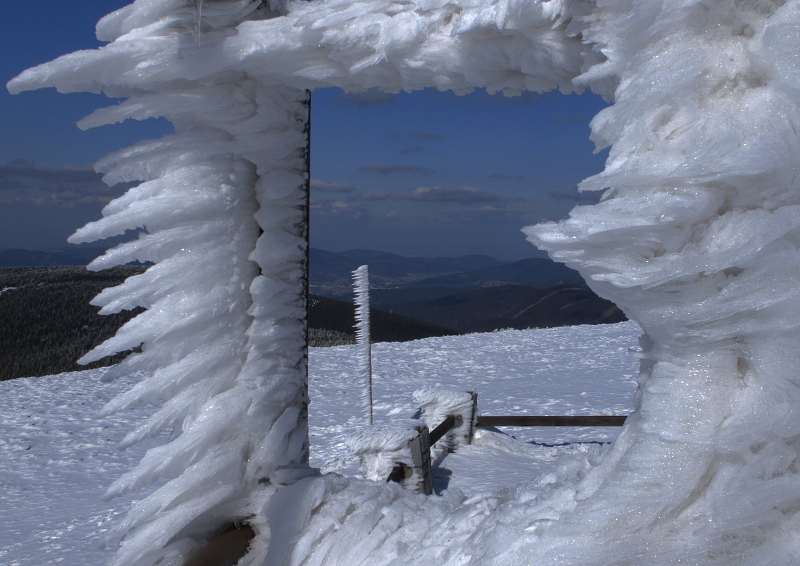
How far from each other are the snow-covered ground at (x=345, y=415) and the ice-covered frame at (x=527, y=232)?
88cm

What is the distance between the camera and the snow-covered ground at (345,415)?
8.01ft

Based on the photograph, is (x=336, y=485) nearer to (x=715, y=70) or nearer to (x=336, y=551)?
(x=336, y=551)

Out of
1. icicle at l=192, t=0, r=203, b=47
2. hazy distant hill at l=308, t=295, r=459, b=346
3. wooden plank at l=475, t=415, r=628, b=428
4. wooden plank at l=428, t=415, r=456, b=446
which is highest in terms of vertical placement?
icicle at l=192, t=0, r=203, b=47

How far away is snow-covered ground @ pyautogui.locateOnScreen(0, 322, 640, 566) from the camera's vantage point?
96.1 inches

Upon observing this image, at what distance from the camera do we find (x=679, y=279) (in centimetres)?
47

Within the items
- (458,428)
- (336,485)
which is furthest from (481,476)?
(336,485)

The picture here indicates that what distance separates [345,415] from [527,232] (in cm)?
374

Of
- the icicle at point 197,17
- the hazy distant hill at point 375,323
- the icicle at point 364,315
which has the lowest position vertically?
the hazy distant hill at point 375,323

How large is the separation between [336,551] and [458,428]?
217 cm

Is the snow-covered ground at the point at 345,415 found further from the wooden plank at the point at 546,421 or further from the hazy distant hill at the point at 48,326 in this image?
the hazy distant hill at the point at 48,326

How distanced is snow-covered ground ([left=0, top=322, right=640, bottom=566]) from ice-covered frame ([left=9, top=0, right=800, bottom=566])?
0.88 metres

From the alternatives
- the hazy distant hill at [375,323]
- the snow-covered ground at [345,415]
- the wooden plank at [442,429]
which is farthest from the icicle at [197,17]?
the hazy distant hill at [375,323]

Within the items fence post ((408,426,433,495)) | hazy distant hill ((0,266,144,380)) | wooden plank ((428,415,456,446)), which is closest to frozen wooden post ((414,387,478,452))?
wooden plank ((428,415,456,446))

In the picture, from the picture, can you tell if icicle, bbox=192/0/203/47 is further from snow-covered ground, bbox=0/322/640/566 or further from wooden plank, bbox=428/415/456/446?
wooden plank, bbox=428/415/456/446
